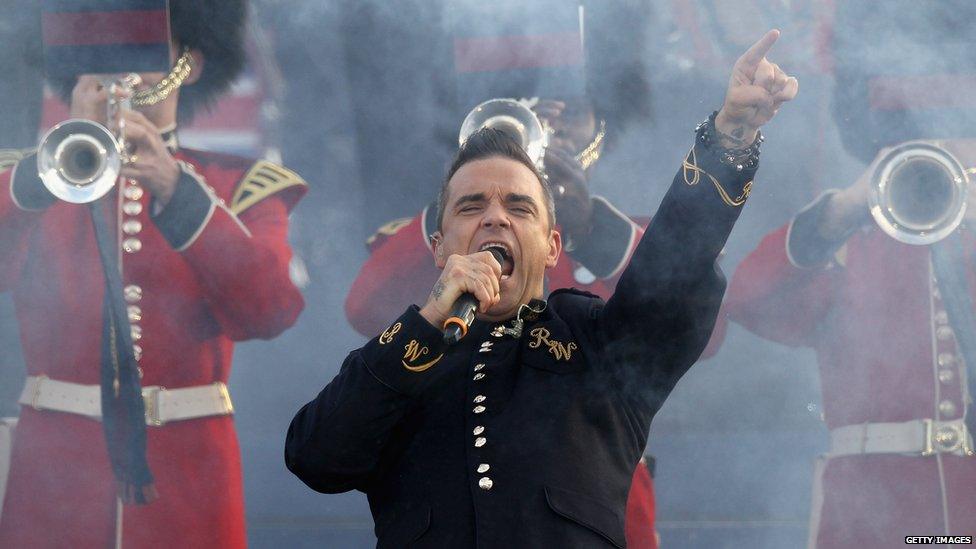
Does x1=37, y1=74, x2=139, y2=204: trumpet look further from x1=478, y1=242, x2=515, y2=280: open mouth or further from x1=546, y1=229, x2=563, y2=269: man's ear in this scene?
x1=478, y1=242, x2=515, y2=280: open mouth

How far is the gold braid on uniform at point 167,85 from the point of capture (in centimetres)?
390

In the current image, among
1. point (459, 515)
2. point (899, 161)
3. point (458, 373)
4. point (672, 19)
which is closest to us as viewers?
point (459, 515)

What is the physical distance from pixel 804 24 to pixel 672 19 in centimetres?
43

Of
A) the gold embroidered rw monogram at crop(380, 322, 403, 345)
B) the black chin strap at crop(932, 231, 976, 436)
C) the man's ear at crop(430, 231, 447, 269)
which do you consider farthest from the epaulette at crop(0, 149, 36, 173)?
the black chin strap at crop(932, 231, 976, 436)

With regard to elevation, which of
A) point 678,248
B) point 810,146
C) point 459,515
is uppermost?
point 810,146

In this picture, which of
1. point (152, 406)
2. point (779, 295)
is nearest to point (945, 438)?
point (779, 295)

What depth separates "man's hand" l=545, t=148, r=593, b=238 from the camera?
380 cm

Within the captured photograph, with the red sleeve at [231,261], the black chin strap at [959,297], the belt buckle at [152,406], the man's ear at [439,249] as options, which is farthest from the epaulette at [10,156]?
the black chin strap at [959,297]

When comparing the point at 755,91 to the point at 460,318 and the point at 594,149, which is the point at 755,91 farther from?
the point at 594,149

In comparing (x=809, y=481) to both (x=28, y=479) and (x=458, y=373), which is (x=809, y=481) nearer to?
(x=458, y=373)

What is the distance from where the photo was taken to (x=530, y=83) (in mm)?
3965

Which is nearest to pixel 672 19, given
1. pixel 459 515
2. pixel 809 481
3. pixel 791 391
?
pixel 791 391

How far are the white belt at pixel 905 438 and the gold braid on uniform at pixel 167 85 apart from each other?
247 centimetres

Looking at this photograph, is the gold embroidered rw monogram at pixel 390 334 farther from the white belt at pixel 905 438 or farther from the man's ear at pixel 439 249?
the white belt at pixel 905 438
